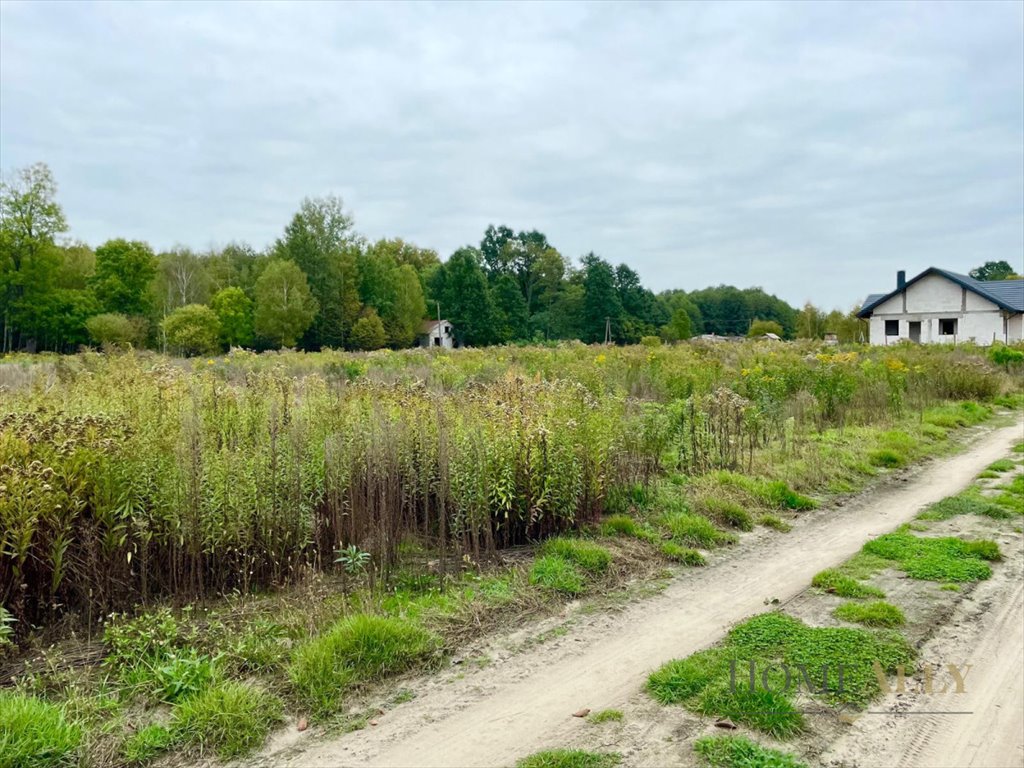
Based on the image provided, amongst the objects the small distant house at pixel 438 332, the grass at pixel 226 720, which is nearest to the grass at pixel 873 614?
the grass at pixel 226 720

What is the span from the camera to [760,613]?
15.5ft

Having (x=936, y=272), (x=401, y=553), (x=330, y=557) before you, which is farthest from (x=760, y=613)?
(x=936, y=272)

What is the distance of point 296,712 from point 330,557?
77.4 inches

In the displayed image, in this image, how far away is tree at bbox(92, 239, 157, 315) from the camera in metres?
47.0

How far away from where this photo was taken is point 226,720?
332 centimetres

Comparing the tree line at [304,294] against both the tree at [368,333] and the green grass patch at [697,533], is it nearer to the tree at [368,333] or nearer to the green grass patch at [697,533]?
the tree at [368,333]

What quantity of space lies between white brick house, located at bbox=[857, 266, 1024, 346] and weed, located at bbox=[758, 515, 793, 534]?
3493 cm

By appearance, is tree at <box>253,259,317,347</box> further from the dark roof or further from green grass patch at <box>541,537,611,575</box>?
green grass patch at <box>541,537,611,575</box>

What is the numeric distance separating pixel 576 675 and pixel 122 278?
52596mm

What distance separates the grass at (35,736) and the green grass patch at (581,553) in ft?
11.4

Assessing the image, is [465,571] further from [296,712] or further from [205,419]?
[205,419]

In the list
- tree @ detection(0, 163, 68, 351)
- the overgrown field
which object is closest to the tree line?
tree @ detection(0, 163, 68, 351)

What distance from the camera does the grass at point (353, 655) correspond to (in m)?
3.65

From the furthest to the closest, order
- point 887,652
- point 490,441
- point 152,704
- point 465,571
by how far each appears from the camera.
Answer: point 490,441 → point 465,571 → point 887,652 → point 152,704
